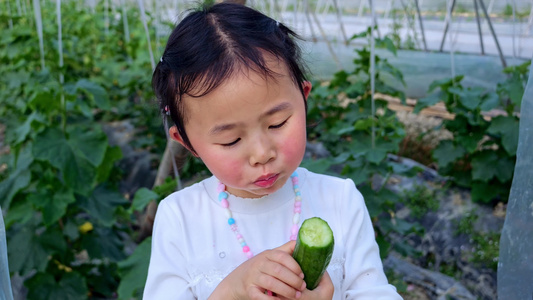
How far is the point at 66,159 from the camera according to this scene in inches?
108

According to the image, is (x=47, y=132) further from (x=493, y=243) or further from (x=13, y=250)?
(x=493, y=243)

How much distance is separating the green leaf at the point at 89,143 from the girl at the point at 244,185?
1326mm

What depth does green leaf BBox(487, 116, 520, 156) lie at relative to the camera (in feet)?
11.2

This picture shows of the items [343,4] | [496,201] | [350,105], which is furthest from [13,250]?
[343,4]

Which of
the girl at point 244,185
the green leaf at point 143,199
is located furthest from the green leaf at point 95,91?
the girl at point 244,185

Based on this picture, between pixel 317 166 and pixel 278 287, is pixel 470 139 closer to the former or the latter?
pixel 317 166

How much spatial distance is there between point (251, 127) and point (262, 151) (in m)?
0.05

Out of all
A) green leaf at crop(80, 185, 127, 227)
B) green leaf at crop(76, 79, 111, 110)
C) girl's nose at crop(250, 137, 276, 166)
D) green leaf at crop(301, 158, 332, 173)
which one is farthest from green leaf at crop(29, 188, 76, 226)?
girl's nose at crop(250, 137, 276, 166)

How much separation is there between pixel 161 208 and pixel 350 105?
2.33 meters

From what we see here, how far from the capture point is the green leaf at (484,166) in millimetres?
3535

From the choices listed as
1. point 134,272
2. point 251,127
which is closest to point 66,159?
point 134,272

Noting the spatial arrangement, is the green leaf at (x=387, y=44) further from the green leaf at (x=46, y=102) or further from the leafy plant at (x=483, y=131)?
the green leaf at (x=46, y=102)

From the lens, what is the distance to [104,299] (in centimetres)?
318

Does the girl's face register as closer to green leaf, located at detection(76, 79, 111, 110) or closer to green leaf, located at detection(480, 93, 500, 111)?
green leaf, located at detection(76, 79, 111, 110)
